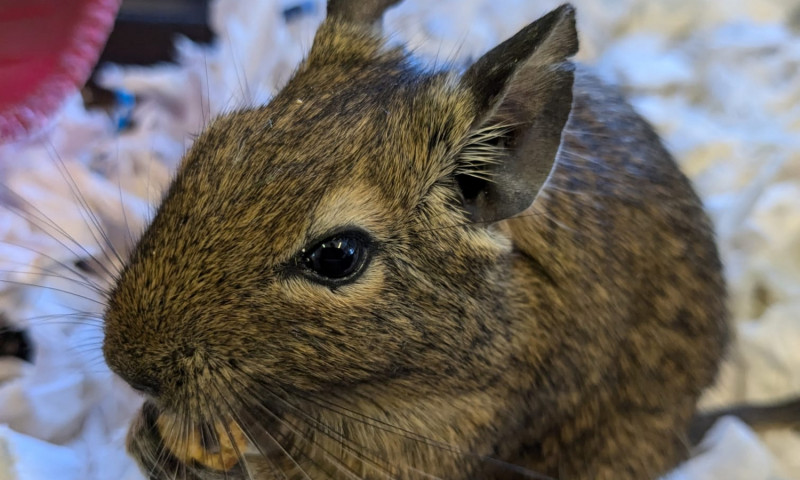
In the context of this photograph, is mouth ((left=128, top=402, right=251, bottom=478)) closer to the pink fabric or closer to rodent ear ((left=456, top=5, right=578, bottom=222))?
rodent ear ((left=456, top=5, right=578, bottom=222))

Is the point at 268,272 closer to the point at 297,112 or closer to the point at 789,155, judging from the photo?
the point at 297,112

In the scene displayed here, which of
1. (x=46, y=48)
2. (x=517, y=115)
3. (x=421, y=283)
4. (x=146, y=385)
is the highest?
(x=46, y=48)

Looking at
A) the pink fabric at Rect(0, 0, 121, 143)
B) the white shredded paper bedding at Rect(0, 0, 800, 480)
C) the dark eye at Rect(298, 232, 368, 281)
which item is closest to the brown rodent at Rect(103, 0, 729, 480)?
the dark eye at Rect(298, 232, 368, 281)

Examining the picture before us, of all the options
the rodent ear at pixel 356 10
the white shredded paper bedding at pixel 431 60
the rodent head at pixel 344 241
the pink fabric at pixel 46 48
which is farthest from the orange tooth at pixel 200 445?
the pink fabric at pixel 46 48

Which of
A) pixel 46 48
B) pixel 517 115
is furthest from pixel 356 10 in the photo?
pixel 46 48

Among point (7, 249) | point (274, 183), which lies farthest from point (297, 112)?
point (7, 249)

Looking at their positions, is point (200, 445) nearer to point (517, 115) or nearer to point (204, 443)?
point (204, 443)
